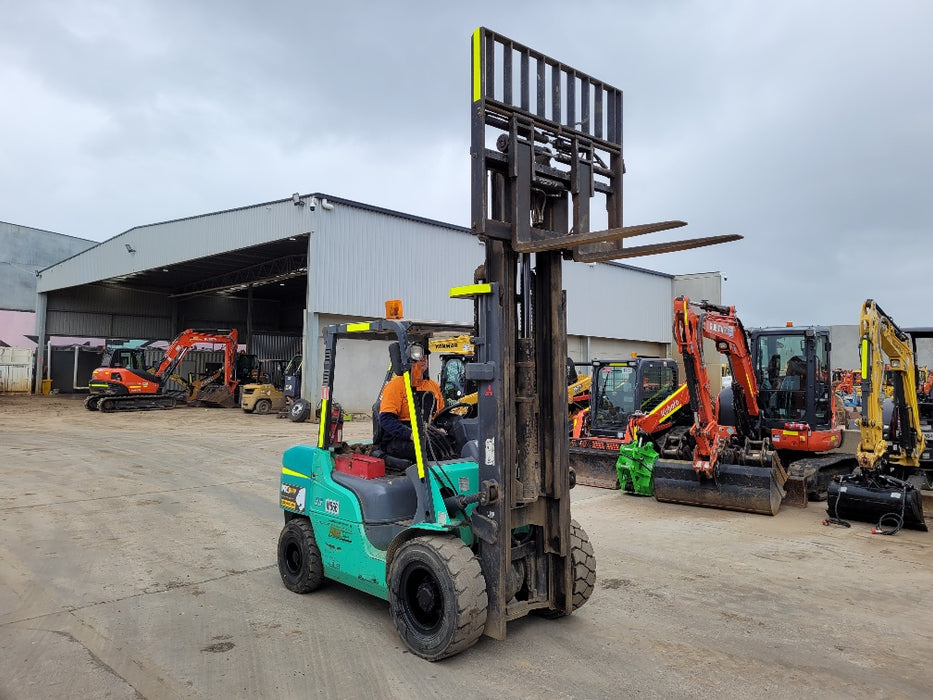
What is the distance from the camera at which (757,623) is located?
17.0 ft

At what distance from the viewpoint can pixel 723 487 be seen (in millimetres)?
9828

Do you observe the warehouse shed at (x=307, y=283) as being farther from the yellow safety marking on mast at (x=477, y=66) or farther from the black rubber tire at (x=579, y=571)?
the yellow safety marking on mast at (x=477, y=66)

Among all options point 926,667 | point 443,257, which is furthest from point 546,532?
point 443,257

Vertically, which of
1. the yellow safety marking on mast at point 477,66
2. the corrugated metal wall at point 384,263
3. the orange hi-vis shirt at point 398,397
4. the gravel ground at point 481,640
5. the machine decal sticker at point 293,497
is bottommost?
the gravel ground at point 481,640

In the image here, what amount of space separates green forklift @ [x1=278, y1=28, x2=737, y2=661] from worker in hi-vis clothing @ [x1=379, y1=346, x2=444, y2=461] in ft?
0.42

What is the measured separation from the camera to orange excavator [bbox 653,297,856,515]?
980 cm

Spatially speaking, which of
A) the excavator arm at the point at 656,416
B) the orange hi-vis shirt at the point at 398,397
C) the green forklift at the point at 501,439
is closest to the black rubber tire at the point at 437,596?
the green forklift at the point at 501,439

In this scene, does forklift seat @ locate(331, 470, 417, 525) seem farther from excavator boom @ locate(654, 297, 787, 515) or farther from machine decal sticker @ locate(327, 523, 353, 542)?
excavator boom @ locate(654, 297, 787, 515)

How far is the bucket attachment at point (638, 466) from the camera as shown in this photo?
35.1ft

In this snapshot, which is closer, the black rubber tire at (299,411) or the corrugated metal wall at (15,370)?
the black rubber tire at (299,411)

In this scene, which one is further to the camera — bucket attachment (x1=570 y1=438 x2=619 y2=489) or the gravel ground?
bucket attachment (x1=570 y1=438 x2=619 y2=489)

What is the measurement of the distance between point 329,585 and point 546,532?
7.24 feet

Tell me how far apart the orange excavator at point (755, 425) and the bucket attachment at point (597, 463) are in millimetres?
968

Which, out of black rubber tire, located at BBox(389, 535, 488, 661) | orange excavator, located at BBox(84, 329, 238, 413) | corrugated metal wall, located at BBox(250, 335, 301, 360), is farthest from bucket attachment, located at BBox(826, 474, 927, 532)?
corrugated metal wall, located at BBox(250, 335, 301, 360)
